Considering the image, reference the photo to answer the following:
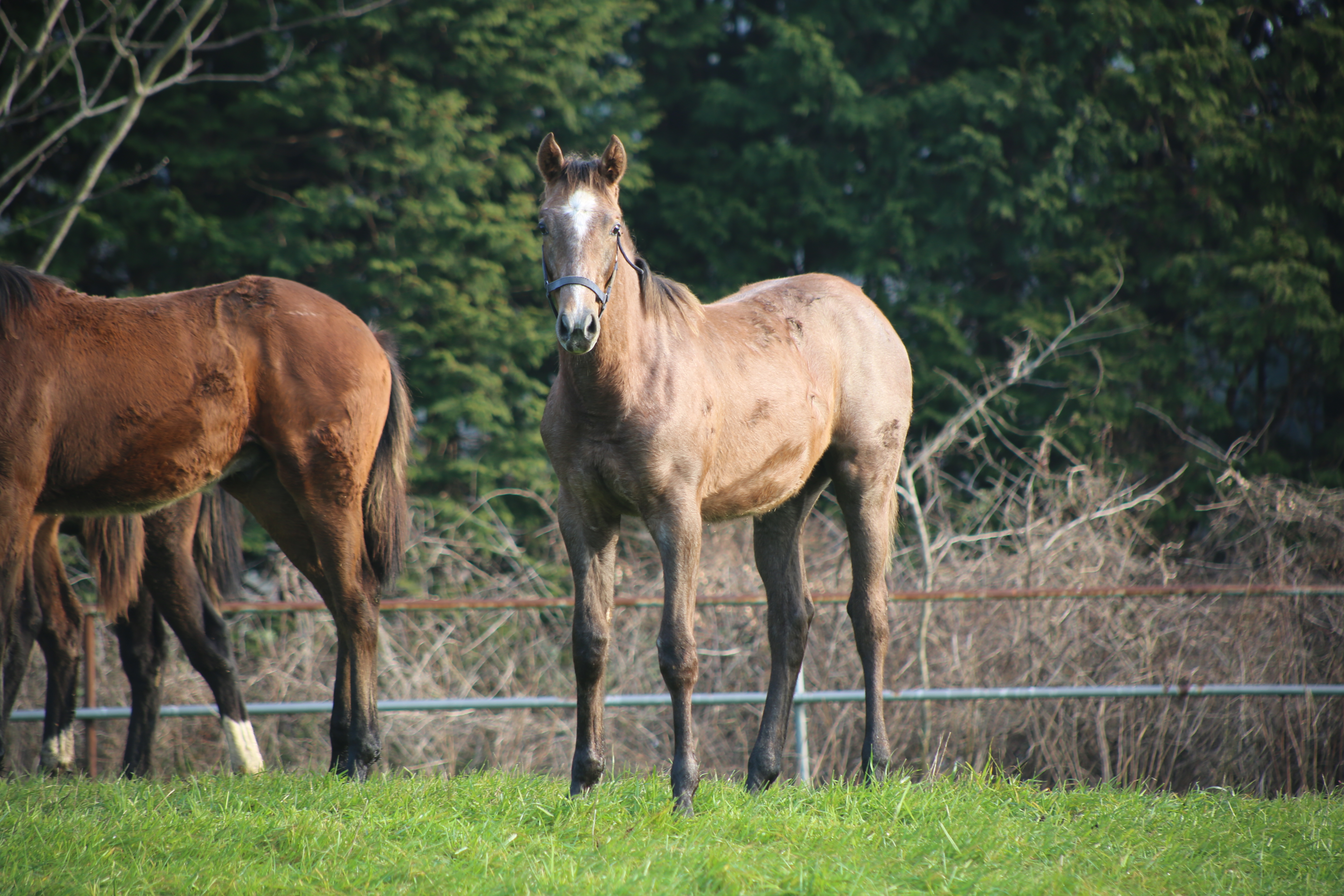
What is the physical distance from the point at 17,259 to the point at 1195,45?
10914 millimetres

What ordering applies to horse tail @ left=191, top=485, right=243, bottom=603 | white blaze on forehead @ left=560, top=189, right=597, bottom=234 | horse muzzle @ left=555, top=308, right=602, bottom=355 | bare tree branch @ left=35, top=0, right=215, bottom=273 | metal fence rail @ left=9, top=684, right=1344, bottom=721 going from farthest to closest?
1. bare tree branch @ left=35, top=0, right=215, bottom=273
2. horse tail @ left=191, top=485, right=243, bottom=603
3. metal fence rail @ left=9, top=684, right=1344, bottom=721
4. white blaze on forehead @ left=560, top=189, right=597, bottom=234
5. horse muzzle @ left=555, top=308, right=602, bottom=355

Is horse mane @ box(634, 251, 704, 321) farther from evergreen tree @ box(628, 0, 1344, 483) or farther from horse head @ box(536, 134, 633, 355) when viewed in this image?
evergreen tree @ box(628, 0, 1344, 483)

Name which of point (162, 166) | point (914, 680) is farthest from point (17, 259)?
point (914, 680)

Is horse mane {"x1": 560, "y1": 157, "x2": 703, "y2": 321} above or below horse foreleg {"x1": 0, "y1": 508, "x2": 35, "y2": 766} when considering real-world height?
above

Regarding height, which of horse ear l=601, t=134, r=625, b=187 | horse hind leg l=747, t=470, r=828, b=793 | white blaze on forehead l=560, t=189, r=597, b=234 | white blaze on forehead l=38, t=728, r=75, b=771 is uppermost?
horse ear l=601, t=134, r=625, b=187

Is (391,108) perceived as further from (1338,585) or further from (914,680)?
(1338,585)

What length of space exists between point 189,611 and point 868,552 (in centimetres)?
341

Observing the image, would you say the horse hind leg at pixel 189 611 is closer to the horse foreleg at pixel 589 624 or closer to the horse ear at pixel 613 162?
the horse foreleg at pixel 589 624

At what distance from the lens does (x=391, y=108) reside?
9.27 meters

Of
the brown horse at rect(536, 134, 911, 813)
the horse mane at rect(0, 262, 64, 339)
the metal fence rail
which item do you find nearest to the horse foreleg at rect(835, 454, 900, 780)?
the brown horse at rect(536, 134, 911, 813)

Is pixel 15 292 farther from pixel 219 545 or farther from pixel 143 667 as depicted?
pixel 143 667

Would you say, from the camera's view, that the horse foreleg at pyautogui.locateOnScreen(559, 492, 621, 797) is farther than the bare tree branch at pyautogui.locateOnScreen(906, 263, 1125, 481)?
No

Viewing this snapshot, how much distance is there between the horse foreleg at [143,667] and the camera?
5297mm

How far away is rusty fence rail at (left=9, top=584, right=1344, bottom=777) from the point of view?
18.1 ft
